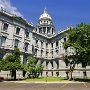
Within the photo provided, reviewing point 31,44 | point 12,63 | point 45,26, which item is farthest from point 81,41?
point 45,26

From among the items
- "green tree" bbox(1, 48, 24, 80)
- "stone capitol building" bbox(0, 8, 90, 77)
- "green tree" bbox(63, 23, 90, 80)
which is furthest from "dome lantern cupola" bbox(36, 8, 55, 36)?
"green tree" bbox(1, 48, 24, 80)

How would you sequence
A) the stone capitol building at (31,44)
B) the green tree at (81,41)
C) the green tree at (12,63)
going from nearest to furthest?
the green tree at (81,41) → the green tree at (12,63) → the stone capitol building at (31,44)

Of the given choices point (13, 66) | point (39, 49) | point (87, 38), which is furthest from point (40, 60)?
point (87, 38)

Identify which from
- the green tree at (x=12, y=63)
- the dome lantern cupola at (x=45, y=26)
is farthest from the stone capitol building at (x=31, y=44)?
the dome lantern cupola at (x=45, y=26)

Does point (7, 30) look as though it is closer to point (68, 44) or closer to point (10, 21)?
point (10, 21)

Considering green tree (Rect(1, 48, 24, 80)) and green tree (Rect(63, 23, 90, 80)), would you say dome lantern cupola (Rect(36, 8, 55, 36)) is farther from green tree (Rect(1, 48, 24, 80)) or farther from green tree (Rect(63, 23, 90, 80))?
green tree (Rect(1, 48, 24, 80))

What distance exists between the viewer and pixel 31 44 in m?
44.5

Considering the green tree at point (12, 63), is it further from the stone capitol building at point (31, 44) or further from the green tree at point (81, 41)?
the green tree at point (81, 41)

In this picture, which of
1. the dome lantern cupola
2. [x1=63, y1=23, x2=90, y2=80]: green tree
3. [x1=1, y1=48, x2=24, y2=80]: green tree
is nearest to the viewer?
[x1=63, y1=23, x2=90, y2=80]: green tree

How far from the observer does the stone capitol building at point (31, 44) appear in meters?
37.4

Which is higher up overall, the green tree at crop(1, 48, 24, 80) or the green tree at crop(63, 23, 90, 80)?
the green tree at crop(63, 23, 90, 80)

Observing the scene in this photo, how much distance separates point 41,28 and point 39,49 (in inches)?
765

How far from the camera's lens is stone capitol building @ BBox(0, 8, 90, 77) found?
1472 inches

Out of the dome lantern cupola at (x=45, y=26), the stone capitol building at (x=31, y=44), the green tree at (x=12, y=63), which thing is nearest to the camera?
the green tree at (x=12, y=63)
